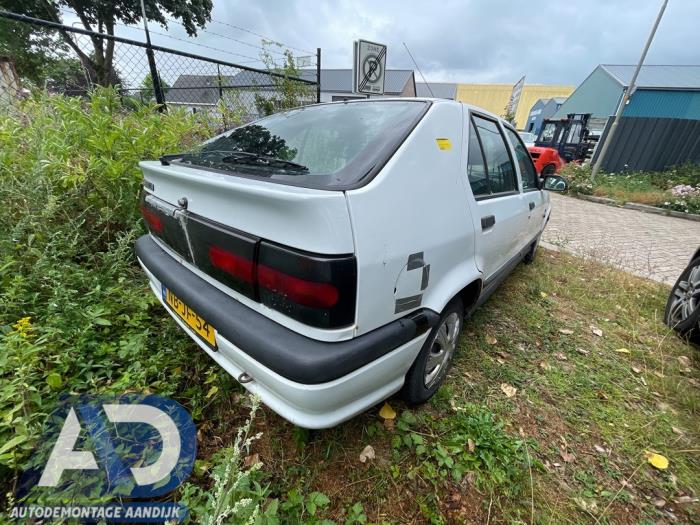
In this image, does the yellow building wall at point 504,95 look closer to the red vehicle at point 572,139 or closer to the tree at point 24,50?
the red vehicle at point 572,139

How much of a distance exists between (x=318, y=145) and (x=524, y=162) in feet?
7.24

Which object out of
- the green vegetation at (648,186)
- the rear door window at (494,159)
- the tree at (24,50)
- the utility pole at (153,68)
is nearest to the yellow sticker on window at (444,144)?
the rear door window at (494,159)

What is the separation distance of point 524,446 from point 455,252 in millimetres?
1082

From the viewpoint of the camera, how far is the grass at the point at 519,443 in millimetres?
1381

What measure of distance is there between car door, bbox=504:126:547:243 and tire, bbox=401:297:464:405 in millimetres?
1248

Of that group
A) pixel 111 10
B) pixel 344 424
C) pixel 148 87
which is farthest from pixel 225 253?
pixel 111 10

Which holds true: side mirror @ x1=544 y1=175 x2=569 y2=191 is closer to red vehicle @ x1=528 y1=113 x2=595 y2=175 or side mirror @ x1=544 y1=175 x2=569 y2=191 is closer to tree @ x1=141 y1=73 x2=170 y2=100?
tree @ x1=141 y1=73 x2=170 y2=100

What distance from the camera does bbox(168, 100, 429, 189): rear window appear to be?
1232 millimetres

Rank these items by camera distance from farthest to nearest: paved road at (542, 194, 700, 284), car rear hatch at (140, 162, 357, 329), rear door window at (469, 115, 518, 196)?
paved road at (542, 194, 700, 284) → rear door window at (469, 115, 518, 196) → car rear hatch at (140, 162, 357, 329)

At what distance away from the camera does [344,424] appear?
167 centimetres

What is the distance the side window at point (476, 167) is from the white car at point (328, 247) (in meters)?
0.01

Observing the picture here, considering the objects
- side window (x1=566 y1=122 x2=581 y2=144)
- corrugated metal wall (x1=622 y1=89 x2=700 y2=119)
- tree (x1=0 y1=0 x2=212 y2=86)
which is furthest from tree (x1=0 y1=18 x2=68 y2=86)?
corrugated metal wall (x1=622 y1=89 x2=700 y2=119)

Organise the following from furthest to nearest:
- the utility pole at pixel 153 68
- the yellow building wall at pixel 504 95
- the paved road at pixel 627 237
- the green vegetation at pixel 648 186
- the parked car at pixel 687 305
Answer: the yellow building wall at pixel 504 95, the green vegetation at pixel 648 186, the paved road at pixel 627 237, the utility pole at pixel 153 68, the parked car at pixel 687 305

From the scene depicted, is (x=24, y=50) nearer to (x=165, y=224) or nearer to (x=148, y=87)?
(x=148, y=87)
